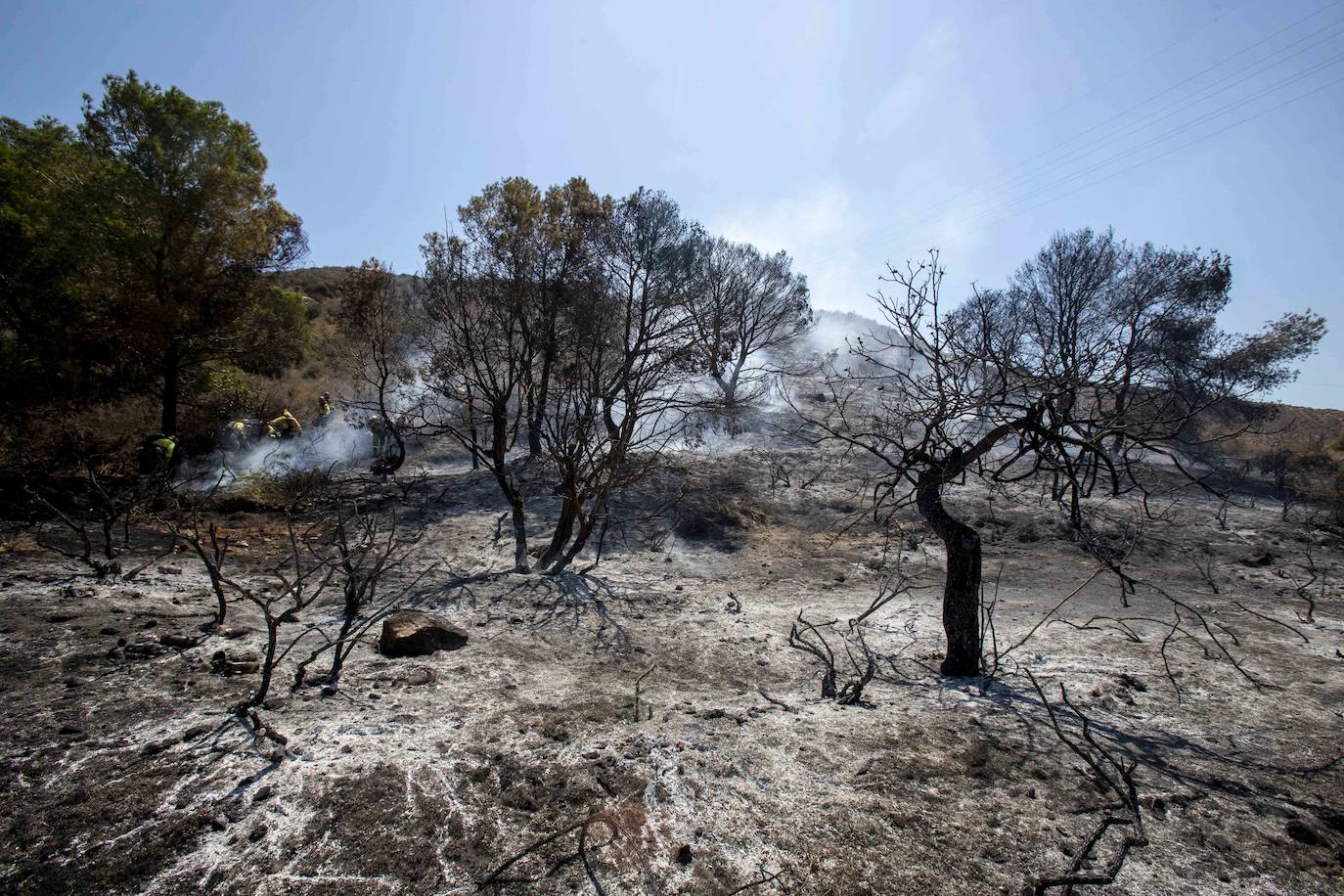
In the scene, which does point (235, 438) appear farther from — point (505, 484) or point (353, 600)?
point (353, 600)

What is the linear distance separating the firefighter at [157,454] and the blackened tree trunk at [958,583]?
11.1 meters

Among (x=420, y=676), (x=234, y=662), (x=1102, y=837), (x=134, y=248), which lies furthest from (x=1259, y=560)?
(x=134, y=248)

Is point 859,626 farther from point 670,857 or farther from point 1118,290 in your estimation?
point 1118,290

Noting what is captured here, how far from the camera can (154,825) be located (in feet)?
7.30

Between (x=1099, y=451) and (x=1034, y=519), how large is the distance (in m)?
10.1

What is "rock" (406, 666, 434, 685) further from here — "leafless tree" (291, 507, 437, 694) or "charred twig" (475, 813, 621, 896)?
"charred twig" (475, 813, 621, 896)

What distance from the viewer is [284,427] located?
16.0m

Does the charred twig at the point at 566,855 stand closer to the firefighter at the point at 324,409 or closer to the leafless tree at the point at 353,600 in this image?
the leafless tree at the point at 353,600

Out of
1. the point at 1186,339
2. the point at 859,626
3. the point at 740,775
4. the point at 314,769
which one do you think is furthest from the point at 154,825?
the point at 1186,339

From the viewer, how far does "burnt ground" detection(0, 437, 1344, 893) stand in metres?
2.19

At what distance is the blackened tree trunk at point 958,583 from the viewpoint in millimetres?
4570

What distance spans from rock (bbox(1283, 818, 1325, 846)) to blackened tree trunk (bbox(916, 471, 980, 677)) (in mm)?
2154

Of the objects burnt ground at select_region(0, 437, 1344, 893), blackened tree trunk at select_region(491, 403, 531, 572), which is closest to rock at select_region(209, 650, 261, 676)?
burnt ground at select_region(0, 437, 1344, 893)

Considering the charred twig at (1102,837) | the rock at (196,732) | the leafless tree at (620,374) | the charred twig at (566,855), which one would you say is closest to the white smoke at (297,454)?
the leafless tree at (620,374)
